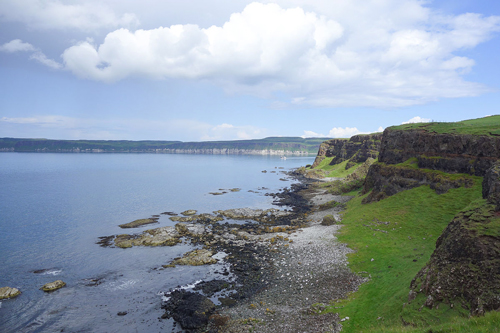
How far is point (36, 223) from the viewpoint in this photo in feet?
211

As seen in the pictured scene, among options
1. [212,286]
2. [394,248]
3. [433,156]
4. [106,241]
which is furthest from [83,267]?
[433,156]

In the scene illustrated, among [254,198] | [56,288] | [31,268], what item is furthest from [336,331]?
[254,198]

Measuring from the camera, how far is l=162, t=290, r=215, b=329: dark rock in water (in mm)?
27328

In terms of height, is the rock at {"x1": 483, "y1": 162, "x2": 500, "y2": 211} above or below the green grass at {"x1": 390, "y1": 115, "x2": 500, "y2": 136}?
below

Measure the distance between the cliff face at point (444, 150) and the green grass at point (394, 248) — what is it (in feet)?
12.7

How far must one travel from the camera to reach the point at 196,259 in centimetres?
4388

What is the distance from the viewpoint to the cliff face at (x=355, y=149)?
139 metres

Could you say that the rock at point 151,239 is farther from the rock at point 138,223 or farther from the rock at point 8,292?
the rock at point 8,292

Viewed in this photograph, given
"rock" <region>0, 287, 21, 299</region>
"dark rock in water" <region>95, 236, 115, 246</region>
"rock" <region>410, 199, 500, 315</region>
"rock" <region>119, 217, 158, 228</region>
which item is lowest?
"dark rock in water" <region>95, 236, 115, 246</region>

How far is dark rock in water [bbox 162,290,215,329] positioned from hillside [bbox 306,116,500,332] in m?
13.9

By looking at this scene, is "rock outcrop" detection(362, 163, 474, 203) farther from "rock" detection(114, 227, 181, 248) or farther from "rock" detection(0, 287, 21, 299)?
"rock" detection(0, 287, 21, 299)

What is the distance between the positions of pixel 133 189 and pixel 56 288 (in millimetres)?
87626

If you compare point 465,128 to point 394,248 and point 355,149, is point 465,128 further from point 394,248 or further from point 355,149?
point 355,149

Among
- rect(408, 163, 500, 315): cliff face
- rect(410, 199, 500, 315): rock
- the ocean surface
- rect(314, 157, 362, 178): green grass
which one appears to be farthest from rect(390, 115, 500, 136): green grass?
rect(314, 157, 362, 178): green grass
